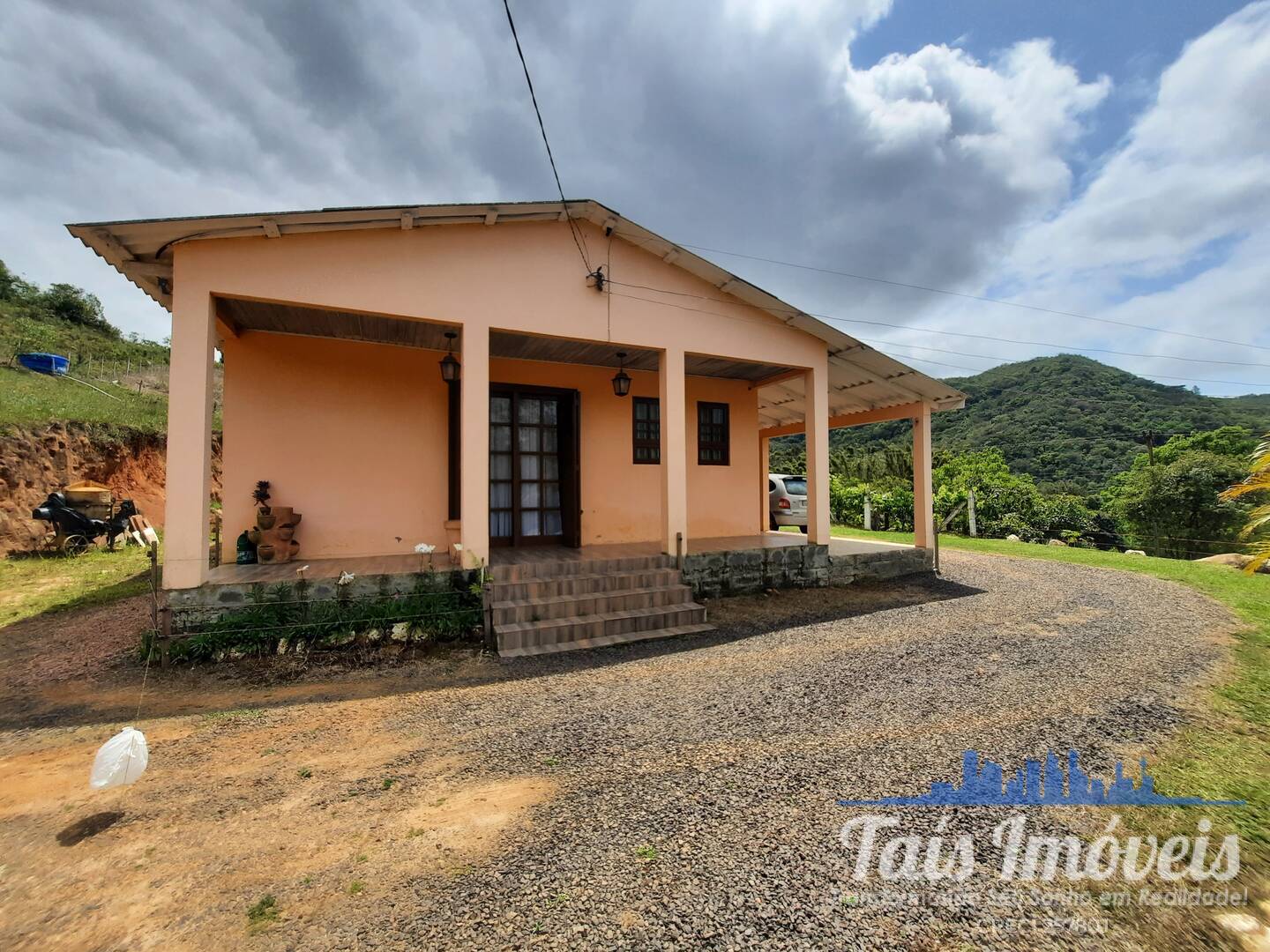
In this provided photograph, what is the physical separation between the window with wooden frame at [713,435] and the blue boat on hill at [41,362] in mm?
23550

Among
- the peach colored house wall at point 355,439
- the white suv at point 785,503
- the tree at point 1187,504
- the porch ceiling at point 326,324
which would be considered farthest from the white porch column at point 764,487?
the tree at point 1187,504

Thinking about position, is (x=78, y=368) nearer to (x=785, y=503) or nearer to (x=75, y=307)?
(x=75, y=307)

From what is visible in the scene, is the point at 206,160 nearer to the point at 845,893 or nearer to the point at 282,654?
the point at 282,654

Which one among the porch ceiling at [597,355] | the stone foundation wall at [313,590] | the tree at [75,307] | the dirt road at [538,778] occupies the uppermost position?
the tree at [75,307]

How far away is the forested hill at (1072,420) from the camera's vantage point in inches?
1244

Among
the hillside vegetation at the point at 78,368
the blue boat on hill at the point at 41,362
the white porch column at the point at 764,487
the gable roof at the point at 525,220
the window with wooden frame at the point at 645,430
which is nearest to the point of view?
the gable roof at the point at 525,220

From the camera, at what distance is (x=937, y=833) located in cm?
217

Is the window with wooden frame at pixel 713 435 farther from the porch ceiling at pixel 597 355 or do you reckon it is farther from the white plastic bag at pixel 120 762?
the white plastic bag at pixel 120 762

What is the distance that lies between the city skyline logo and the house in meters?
3.27

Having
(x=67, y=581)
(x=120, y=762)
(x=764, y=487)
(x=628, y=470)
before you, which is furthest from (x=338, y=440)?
(x=764, y=487)

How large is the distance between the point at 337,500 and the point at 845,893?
21.7 feet

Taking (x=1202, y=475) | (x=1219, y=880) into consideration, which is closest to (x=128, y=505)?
(x=1219, y=880)

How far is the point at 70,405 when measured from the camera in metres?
13.8

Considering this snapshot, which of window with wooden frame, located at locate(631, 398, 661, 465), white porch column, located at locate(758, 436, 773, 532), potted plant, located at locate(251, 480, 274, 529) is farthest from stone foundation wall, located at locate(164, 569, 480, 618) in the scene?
white porch column, located at locate(758, 436, 773, 532)
